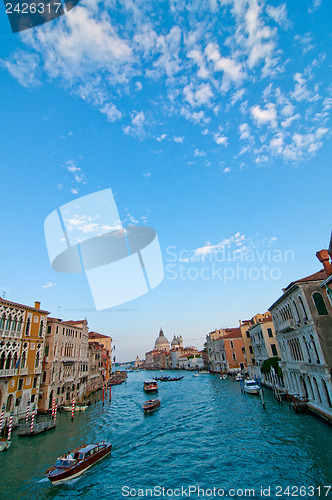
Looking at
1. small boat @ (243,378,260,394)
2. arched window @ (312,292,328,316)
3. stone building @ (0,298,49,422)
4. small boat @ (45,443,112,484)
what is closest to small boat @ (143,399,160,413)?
stone building @ (0,298,49,422)

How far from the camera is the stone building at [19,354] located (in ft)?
79.7

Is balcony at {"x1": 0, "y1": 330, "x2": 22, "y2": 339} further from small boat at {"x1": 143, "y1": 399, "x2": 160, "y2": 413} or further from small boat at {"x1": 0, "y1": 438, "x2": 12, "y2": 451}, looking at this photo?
small boat at {"x1": 143, "y1": 399, "x2": 160, "y2": 413}

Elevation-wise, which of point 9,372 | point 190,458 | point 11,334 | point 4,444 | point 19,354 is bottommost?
point 190,458

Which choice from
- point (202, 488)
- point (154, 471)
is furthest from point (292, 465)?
point (154, 471)

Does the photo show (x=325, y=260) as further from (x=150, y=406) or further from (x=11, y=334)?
(x=11, y=334)

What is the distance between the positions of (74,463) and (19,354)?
14821 mm

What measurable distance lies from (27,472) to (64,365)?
21.3m

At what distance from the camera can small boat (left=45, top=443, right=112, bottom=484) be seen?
13780 mm

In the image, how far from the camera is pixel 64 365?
35.4 meters

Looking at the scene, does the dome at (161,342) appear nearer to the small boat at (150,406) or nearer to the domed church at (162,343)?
the domed church at (162,343)

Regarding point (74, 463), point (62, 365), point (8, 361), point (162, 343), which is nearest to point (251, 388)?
point (62, 365)

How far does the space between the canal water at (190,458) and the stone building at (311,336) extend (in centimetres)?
207

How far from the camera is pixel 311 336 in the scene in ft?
65.8

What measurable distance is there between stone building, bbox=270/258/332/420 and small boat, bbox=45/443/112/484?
14.9 meters
